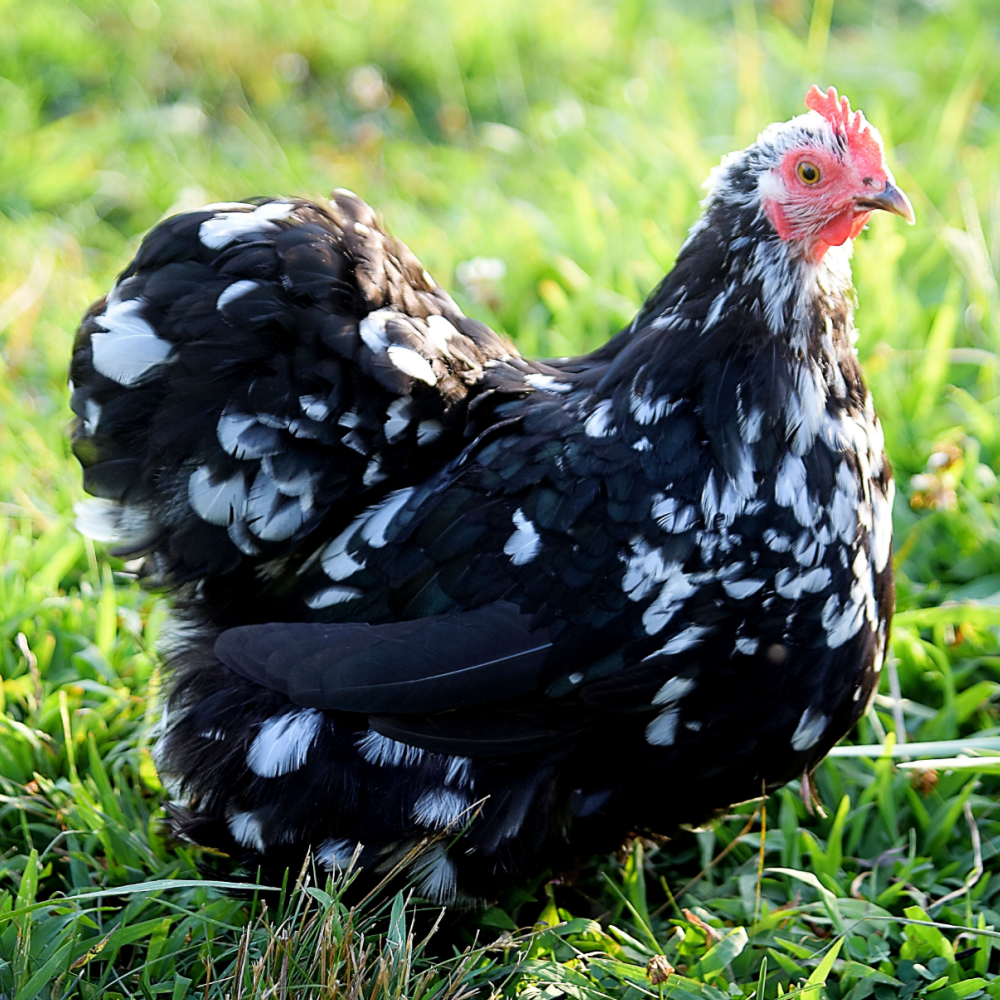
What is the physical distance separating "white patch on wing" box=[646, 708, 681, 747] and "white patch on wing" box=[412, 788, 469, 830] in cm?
40

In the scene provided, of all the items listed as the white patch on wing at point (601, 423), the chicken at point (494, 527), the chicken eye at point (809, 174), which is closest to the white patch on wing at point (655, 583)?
the chicken at point (494, 527)

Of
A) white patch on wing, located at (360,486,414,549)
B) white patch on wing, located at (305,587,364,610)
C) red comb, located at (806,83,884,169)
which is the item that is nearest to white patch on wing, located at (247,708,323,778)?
white patch on wing, located at (305,587,364,610)

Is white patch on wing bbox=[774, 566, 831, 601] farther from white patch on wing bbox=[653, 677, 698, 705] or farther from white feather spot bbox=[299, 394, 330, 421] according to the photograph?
white feather spot bbox=[299, 394, 330, 421]

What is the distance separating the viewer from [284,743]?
2211mm

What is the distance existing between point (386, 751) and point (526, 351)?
1857mm

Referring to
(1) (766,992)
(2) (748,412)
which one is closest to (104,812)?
(1) (766,992)

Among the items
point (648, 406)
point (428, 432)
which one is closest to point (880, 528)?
point (648, 406)

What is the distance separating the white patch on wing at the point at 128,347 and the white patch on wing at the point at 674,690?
1.24m

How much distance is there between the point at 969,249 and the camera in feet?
12.0

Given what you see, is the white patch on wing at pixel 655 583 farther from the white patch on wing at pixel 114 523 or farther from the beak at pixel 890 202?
the white patch on wing at pixel 114 523

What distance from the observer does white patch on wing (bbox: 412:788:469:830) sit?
7.13 feet

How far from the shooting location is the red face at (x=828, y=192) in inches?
83.1

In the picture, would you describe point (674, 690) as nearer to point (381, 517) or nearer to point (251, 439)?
point (381, 517)

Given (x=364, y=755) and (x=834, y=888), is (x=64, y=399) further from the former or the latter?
(x=834, y=888)
